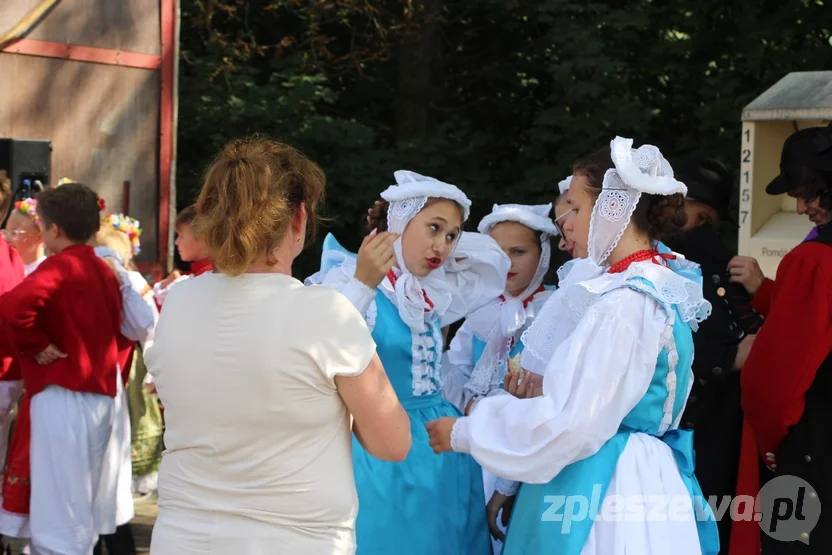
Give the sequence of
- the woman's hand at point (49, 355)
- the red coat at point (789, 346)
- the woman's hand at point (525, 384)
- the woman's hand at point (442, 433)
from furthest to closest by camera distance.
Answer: the woman's hand at point (49, 355)
the red coat at point (789, 346)
the woman's hand at point (525, 384)
the woman's hand at point (442, 433)

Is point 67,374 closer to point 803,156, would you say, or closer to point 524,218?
point 524,218

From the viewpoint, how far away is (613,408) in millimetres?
2365

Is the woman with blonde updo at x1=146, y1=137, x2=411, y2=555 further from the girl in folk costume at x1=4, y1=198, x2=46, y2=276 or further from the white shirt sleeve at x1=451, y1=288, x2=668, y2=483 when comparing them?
the girl in folk costume at x1=4, y1=198, x2=46, y2=276

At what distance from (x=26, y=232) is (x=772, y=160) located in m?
3.91

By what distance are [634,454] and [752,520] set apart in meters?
1.22

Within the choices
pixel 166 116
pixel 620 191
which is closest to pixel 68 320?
pixel 620 191

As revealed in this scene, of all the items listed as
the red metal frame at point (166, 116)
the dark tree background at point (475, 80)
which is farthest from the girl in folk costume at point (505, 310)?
the dark tree background at point (475, 80)

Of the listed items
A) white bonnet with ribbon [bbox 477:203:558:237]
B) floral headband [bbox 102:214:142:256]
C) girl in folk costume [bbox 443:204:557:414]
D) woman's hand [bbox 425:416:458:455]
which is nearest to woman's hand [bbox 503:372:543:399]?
woman's hand [bbox 425:416:458:455]

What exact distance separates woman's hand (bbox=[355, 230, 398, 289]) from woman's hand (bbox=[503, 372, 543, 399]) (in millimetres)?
469

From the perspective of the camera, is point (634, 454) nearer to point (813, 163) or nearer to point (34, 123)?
point (813, 163)

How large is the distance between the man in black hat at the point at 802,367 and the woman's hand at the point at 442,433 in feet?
3.58

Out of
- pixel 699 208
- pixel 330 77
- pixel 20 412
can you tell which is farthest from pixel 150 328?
pixel 330 77

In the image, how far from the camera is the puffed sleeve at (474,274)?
366 cm

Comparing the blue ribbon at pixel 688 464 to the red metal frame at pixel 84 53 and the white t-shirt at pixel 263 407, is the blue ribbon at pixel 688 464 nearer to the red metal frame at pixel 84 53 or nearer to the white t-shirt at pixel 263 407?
the white t-shirt at pixel 263 407
